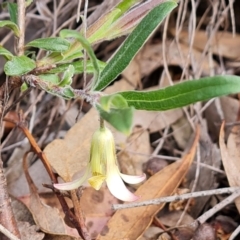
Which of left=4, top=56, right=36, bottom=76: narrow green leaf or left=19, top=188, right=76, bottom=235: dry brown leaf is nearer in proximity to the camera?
left=4, top=56, right=36, bottom=76: narrow green leaf

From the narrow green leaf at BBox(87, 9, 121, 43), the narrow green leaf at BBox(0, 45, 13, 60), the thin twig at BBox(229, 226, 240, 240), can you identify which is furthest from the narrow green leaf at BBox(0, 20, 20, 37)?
the thin twig at BBox(229, 226, 240, 240)

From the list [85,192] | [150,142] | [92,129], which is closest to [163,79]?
[150,142]

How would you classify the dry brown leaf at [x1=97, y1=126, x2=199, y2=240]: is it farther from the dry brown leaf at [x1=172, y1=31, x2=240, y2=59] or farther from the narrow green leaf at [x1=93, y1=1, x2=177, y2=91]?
the dry brown leaf at [x1=172, y1=31, x2=240, y2=59]

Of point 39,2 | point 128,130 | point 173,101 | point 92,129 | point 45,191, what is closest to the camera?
point 128,130

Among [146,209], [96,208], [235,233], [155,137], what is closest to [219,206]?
[235,233]

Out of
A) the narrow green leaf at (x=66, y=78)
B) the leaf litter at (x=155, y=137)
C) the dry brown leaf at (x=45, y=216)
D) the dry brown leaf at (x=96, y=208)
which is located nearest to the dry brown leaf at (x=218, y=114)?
the leaf litter at (x=155, y=137)

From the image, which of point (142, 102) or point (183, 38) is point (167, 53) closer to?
point (183, 38)
